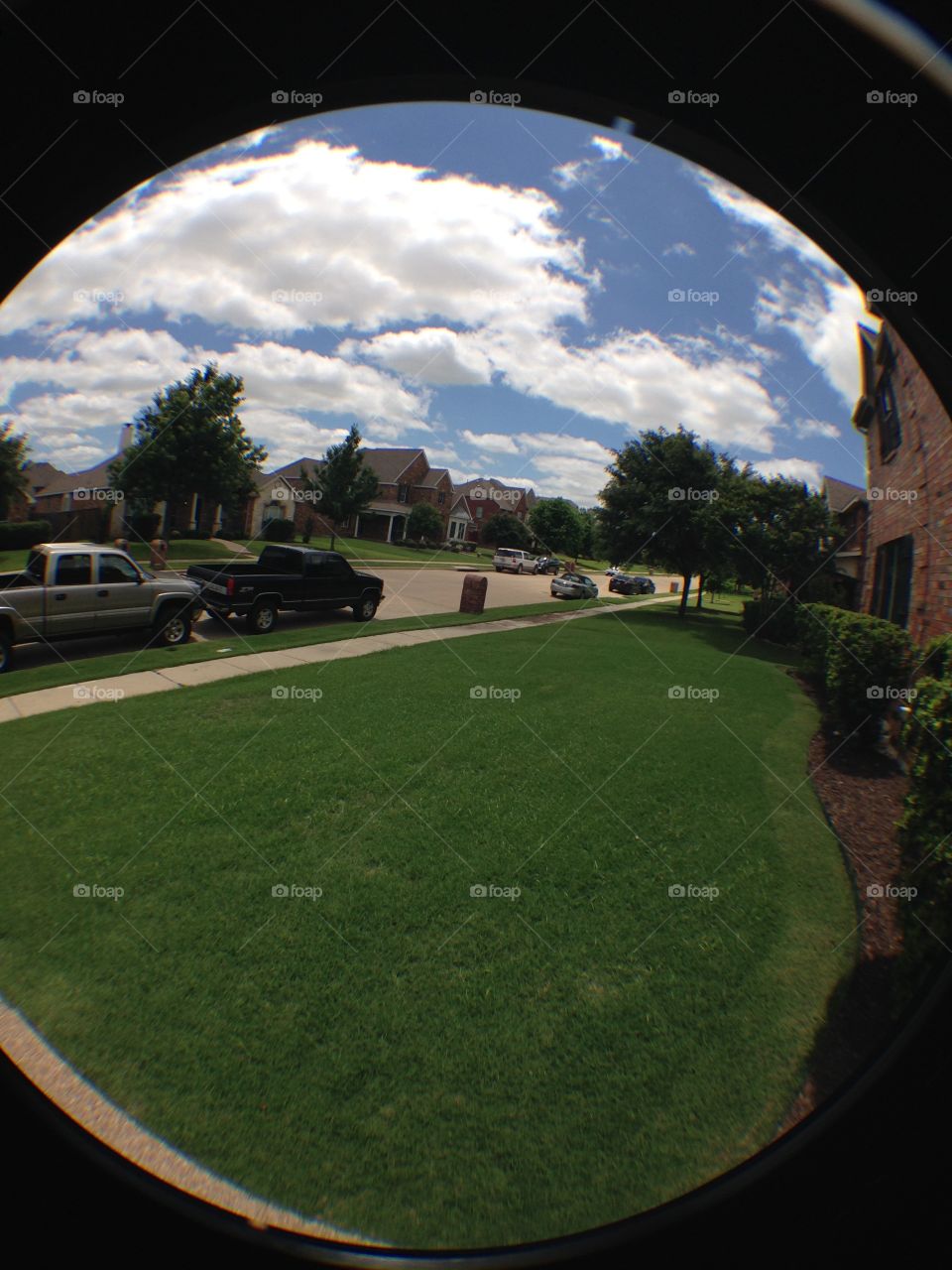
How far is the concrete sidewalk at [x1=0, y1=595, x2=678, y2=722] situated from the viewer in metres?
3.84

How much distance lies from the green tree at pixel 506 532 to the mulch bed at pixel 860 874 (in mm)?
1294

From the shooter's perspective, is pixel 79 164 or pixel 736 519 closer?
pixel 79 164

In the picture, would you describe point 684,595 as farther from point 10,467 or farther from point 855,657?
point 10,467

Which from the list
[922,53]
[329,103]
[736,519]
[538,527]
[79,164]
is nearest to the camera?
[922,53]

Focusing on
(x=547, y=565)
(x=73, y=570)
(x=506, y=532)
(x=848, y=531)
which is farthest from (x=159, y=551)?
(x=848, y=531)

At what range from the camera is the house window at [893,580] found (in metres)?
1.47

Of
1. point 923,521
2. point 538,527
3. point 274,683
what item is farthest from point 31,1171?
point 274,683

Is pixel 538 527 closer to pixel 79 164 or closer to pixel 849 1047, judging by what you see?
pixel 79 164

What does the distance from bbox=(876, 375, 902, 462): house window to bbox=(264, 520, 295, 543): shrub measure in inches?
82.1

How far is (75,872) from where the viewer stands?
10.2 ft

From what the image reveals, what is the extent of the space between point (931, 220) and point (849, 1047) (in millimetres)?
2589

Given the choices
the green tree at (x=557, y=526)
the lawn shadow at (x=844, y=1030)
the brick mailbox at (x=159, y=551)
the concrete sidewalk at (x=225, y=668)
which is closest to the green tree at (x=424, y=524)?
the green tree at (x=557, y=526)

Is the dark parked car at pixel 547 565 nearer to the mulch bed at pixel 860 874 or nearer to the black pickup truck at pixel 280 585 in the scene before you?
the black pickup truck at pixel 280 585

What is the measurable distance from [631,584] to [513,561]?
650 mm
